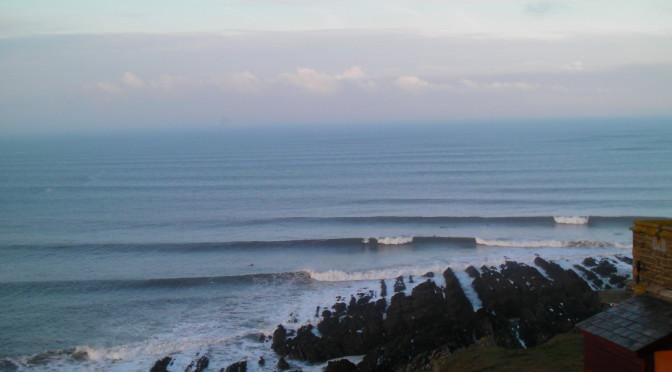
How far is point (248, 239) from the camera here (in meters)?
33.9

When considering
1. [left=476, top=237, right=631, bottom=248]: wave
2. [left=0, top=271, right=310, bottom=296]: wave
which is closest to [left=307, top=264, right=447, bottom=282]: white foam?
[left=0, top=271, right=310, bottom=296]: wave

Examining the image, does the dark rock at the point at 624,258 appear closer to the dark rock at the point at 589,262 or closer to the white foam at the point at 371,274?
the dark rock at the point at 589,262

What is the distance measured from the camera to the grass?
13.1 metres

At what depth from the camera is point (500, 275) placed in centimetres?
2388

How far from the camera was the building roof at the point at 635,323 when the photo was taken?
314 inches

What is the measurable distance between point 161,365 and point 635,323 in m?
14.0

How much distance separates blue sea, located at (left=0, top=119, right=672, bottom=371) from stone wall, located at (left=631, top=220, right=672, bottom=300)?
10.7 metres

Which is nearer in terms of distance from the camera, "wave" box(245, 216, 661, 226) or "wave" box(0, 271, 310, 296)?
"wave" box(0, 271, 310, 296)

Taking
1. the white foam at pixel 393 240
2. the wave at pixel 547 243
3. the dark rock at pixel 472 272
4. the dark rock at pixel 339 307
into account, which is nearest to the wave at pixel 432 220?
the wave at pixel 547 243

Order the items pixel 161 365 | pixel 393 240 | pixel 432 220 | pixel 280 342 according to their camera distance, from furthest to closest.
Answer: pixel 432 220
pixel 393 240
pixel 280 342
pixel 161 365

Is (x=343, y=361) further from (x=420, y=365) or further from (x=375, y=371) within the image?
(x=420, y=365)

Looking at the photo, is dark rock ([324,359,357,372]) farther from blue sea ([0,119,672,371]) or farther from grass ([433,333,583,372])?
grass ([433,333,583,372])

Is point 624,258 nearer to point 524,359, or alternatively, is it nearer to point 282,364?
point 524,359

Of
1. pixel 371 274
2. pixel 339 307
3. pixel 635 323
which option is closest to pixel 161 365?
pixel 339 307
